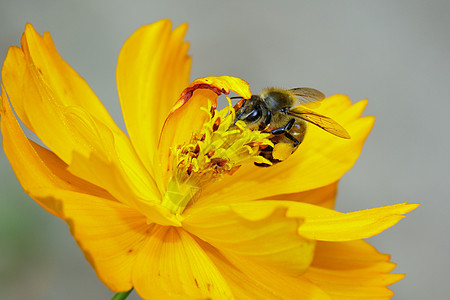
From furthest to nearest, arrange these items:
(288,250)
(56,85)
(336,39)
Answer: (336,39) → (56,85) → (288,250)

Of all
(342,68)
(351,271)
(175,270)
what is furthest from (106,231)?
(342,68)

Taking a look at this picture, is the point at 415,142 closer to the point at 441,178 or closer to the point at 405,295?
the point at 441,178

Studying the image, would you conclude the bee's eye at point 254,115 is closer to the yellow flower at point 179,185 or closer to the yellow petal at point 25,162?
the yellow flower at point 179,185

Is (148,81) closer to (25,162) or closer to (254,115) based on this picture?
(254,115)

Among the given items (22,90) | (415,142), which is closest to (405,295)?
(415,142)

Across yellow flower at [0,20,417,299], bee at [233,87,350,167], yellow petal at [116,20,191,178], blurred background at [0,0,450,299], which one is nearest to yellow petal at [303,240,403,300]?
yellow flower at [0,20,417,299]

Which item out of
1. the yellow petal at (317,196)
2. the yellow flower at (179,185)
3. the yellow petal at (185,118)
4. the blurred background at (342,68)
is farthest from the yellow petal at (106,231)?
the blurred background at (342,68)
